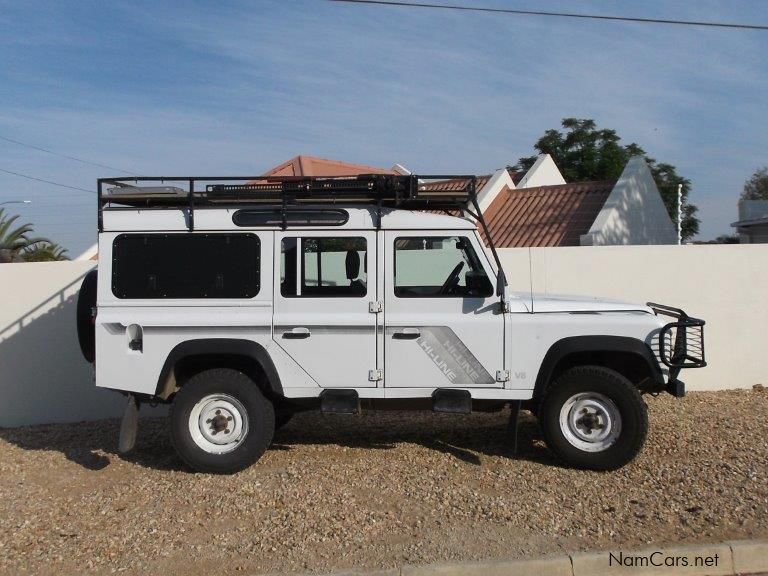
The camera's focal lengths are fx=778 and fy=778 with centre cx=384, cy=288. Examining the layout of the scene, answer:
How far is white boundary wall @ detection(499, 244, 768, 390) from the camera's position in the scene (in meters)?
9.87

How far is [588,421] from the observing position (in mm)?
6707

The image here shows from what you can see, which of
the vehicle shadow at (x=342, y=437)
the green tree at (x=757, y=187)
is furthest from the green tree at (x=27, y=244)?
the green tree at (x=757, y=187)

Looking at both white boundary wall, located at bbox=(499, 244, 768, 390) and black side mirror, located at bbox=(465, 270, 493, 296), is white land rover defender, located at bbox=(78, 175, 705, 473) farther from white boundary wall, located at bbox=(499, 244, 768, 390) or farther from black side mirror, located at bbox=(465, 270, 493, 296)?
white boundary wall, located at bbox=(499, 244, 768, 390)

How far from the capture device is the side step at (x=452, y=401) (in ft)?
21.8

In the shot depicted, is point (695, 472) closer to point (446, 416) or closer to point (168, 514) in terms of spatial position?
point (446, 416)

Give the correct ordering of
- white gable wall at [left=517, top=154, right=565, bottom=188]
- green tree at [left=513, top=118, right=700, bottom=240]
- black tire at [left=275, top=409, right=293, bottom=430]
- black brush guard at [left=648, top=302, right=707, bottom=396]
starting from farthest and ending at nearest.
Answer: green tree at [left=513, top=118, right=700, bottom=240] < white gable wall at [left=517, top=154, right=565, bottom=188] < black tire at [left=275, top=409, right=293, bottom=430] < black brush guard at [left=648, top=302, right=707, bottom=396]

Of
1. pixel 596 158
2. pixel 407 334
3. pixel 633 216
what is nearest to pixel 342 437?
pixel 407 334

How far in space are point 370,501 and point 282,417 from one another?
2110 millimetres

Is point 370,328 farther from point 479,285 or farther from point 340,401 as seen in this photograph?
point 479,285

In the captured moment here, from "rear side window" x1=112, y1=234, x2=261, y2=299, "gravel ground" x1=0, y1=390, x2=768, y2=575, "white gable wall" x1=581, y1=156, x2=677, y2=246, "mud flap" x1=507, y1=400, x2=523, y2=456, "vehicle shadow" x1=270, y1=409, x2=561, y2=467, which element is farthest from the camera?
→ "white gable wall" x1=581, y1=156, x2=677, y2=246

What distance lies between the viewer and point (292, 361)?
22.1 feet

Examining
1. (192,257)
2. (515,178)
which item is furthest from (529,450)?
(515,178)

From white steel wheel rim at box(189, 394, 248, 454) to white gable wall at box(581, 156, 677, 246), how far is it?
34.8 ft

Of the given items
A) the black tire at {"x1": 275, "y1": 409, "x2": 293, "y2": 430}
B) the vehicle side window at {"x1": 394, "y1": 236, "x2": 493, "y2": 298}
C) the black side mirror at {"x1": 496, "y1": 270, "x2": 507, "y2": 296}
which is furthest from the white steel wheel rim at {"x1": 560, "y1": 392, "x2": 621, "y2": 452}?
the black tire at {"x1": 275, "y1": 409, "x2": 293, "y2": 430}
